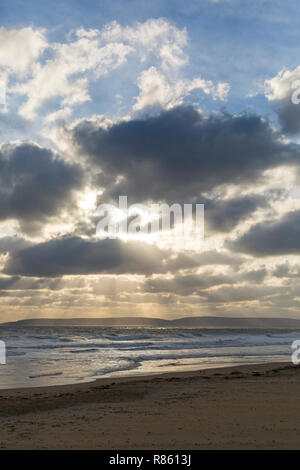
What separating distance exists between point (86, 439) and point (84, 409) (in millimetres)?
3431

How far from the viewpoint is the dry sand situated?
751cm

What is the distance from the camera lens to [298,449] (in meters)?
6.74

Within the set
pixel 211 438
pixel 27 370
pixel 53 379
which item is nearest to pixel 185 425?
pixel 211 438

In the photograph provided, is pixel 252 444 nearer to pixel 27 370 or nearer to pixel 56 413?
pixel 56 413

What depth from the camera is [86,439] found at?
783cm

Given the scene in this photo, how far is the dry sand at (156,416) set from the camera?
7.51 metres

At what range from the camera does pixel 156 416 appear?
383 inches

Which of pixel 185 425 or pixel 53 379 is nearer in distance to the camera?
pixel 185 425

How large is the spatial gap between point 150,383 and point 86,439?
8.39 m
